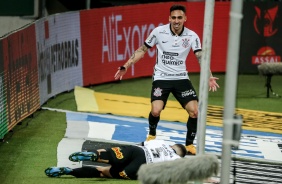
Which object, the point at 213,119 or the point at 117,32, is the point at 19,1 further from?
the point at 213,119

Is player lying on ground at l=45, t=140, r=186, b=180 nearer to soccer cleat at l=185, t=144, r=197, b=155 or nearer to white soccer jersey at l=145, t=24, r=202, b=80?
soccer cleat at l=185, t=144, r=197, b=155

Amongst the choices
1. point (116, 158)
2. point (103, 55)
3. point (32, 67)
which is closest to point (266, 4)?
point (103, 55)

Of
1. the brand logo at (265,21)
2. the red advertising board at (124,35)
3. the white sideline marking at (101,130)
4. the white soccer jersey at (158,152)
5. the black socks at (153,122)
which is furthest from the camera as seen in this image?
the brand logo at (265,21)

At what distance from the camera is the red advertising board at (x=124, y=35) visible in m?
19.9

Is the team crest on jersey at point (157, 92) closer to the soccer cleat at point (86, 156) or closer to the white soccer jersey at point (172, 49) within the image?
the white soccer jersey at point (172, 49)

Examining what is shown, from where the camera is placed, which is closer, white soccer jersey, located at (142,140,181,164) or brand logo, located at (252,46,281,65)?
white soccer jersey, located at (142,140,181,164)

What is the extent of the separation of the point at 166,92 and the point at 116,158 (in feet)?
7.35

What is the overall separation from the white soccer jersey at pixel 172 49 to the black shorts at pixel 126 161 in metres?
2.18

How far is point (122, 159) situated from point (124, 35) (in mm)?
11333

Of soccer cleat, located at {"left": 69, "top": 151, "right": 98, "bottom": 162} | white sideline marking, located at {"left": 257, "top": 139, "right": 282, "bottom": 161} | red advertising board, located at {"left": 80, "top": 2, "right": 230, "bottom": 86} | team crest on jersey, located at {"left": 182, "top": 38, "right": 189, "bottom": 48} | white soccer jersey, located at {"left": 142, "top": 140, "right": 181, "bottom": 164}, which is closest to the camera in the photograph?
white soccer jersey, located at {"left": 142, "top": 140, "right": 181, "bottom": 164}

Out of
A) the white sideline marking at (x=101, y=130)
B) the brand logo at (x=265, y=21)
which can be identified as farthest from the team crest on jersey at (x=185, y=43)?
the brand logo at (x=265, y=21)

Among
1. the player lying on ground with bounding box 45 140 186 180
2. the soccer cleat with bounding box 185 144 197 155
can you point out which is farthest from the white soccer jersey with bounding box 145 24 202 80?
the player lying on ground with bounding box 45 140 186 180

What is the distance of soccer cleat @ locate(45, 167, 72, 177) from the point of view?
10.3 metres

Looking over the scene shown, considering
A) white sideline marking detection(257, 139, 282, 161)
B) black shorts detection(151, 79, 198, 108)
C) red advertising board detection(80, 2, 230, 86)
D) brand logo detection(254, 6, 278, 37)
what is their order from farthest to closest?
1. brand logo detection(254, 6, 278, 37)
2. red advertising board detection(80, 2, 230, 86)
3. white sideline marking detection(257, 139, 282, 161)
4. black shorts detection(151, 79, 198, 108)
